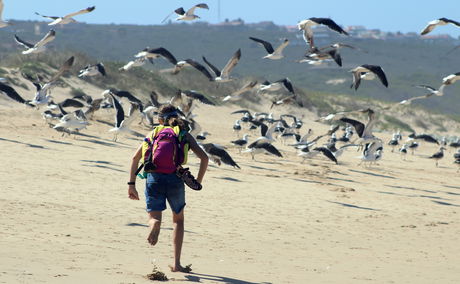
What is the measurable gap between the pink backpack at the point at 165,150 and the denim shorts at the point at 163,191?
69 millimetres

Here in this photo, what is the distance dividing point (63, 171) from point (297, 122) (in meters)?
21.6

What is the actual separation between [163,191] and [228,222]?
438cm

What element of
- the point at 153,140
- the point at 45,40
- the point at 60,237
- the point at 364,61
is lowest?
the point at 60,237

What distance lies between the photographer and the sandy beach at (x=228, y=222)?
920 centimetres

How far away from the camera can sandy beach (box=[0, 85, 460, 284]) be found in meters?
9.20

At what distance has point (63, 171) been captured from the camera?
15836mm

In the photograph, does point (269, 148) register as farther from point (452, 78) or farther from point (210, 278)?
point (210, 278)

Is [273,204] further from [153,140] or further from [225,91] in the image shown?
[225,91]

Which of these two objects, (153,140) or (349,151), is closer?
(153,140)

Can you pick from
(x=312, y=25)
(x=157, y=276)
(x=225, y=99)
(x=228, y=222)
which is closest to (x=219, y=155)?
(x=312, y=25)

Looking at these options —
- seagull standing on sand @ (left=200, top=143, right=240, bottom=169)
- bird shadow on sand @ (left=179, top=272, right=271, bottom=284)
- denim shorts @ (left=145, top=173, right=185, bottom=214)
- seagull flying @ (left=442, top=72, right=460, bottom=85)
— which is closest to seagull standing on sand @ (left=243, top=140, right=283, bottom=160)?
seagull standing on sand @ (left=200, top=143, right=240, bottom=169)

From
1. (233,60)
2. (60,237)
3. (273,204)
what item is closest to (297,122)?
(233,60)

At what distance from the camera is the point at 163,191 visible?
872 centimetres

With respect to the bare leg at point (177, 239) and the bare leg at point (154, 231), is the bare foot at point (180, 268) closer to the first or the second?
the bare leg at point (177, 239)
